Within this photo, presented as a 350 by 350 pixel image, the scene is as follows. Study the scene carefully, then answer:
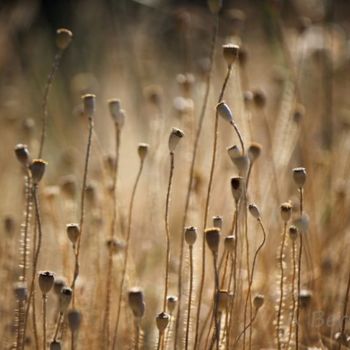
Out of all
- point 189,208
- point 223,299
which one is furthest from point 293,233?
point 189,208

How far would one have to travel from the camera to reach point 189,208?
1922mm

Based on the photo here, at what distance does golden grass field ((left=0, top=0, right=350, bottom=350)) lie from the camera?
4.23ft

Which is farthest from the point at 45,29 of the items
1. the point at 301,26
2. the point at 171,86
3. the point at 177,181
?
the point at 301,26

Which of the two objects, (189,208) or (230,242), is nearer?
(230,242)

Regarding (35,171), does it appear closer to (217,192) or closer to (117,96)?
(217,192)

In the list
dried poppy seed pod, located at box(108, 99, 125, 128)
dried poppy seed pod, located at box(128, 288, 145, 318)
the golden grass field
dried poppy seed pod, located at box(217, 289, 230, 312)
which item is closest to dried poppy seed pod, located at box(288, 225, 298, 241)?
the golden grass field

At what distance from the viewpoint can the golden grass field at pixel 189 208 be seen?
1290mm

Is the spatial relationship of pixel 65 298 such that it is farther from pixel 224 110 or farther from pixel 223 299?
pixel 224 110

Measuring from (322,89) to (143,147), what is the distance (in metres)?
1.17

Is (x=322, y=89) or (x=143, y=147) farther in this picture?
(x=322, y=89)

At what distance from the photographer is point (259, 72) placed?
3590 mm

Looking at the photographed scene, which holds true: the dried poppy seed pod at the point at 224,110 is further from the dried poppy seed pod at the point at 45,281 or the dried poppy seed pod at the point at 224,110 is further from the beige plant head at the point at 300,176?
the dried poppy seed pod at the point at 45,281

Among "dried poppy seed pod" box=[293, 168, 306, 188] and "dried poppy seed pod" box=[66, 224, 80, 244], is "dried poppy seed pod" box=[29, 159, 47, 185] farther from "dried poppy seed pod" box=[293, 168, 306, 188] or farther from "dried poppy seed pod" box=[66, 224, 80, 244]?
"dried poppy seed pod" box=[293, 168, 306, 188]

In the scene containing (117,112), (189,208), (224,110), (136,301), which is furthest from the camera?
(189,208)
